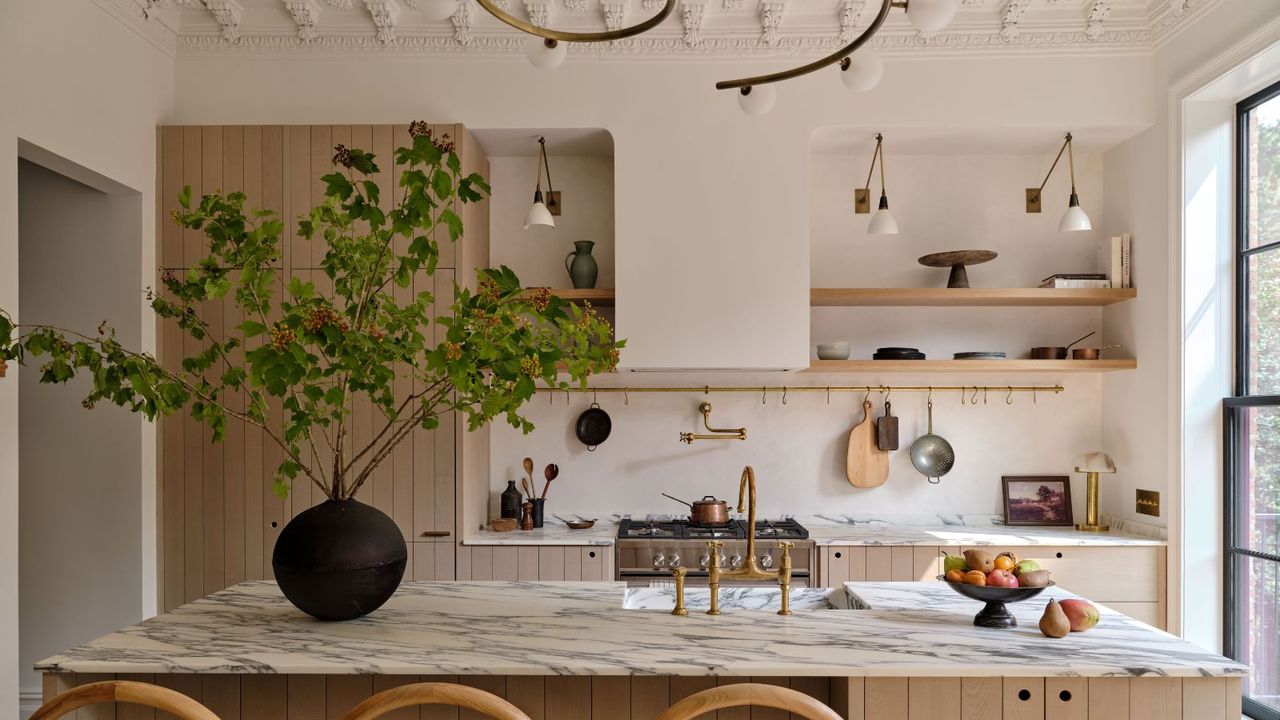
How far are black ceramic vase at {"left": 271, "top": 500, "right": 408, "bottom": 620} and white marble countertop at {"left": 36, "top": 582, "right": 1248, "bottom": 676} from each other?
7 centimetres

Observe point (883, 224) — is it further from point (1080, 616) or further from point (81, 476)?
point (81, 476)

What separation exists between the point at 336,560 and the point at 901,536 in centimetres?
267

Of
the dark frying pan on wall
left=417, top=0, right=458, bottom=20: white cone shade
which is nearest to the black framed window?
the dark frying pan on wall

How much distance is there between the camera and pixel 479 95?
418 centimetres

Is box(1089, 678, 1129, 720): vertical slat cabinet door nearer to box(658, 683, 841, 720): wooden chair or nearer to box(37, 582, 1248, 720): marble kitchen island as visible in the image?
box(37, 582, 1248, 720): marble kitchen island

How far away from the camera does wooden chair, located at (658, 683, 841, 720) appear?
58.9 inches

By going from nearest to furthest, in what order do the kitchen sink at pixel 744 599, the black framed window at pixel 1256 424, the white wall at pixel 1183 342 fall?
the kitchen sink at pixel 744 599 < the black framed window at pixel 1256 424 < the white wall at pixel 1183 342

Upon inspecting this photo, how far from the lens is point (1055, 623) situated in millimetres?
2246

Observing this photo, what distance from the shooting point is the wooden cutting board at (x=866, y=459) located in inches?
178

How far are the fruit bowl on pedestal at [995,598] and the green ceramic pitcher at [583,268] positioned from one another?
2412 mm

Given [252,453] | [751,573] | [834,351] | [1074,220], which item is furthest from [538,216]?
[1074,220]

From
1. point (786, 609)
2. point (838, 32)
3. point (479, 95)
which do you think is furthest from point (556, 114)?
point (786, 609)

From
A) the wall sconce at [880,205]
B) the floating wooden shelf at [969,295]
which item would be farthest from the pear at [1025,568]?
the wall sconce at [880,205]

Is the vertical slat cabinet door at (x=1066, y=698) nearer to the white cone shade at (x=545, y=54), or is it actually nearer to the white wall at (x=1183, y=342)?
the white cone shade at (x=545, y=54)
